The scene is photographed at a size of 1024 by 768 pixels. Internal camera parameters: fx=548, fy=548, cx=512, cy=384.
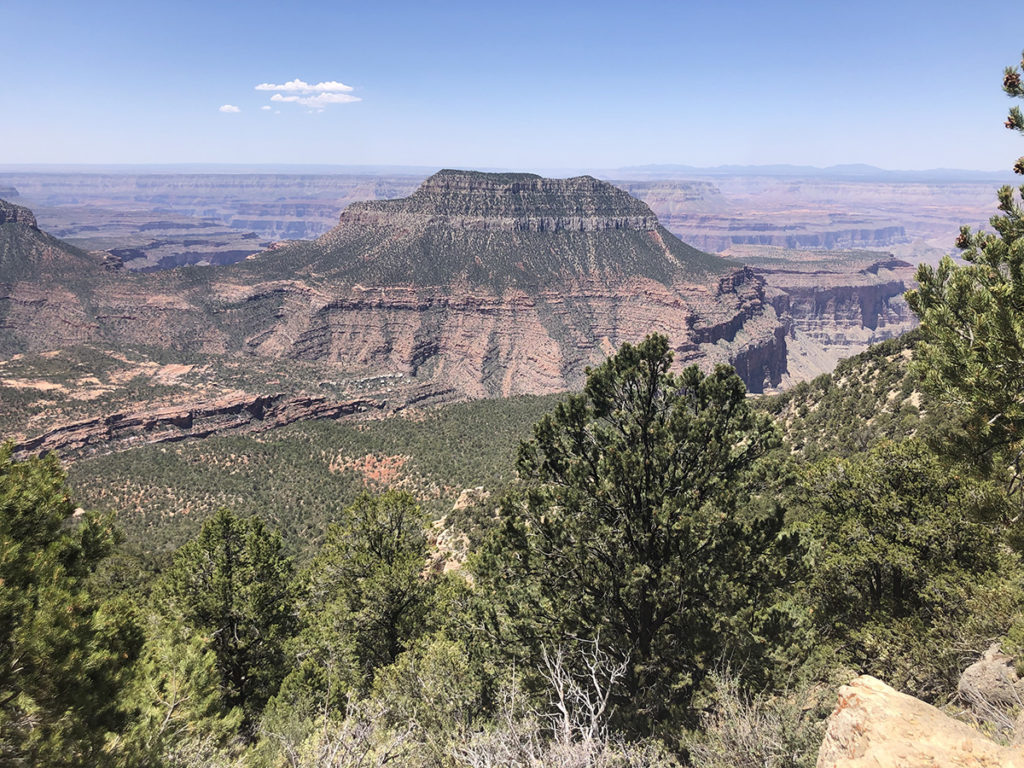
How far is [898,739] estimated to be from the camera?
684cm

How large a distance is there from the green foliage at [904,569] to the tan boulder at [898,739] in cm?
564

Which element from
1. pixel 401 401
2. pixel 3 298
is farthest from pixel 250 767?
pixel 3 298

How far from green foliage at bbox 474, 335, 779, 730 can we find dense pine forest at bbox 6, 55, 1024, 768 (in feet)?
0.20

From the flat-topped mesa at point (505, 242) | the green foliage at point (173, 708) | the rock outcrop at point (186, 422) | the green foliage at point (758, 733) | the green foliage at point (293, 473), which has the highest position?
the flat-topped mesa at point (505, 242)

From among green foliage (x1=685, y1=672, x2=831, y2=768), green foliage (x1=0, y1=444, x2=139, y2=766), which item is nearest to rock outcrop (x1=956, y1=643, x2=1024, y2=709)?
green foliage (x1=685, y1=672, x2=831, y2=768)

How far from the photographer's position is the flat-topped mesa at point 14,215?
17725cm

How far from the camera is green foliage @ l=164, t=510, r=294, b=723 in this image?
18.7 metres

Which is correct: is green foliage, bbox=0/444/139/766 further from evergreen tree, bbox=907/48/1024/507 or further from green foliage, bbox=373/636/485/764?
evergreen tree, bbox=907/48/1024/507

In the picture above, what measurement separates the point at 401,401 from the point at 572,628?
111950 millimetres

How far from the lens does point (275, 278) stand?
172375mm

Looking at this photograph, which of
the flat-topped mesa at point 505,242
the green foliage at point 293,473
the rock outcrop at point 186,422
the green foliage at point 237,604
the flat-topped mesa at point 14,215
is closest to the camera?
the green foliage at point 237,604

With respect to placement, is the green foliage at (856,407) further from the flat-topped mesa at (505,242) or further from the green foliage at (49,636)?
the flat-topped mesa at (505,242)

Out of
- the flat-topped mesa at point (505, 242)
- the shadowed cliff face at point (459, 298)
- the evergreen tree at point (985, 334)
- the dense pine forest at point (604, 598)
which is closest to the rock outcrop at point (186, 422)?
the shadowed cliff face at point (459, 298)

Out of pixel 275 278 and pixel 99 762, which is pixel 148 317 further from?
pixel 99 762
